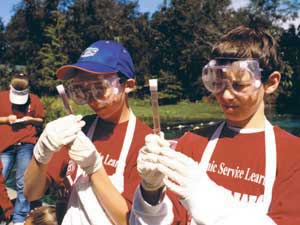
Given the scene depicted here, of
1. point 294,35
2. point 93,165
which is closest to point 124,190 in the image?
point 93,165

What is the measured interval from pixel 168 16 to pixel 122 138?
49.7 metres

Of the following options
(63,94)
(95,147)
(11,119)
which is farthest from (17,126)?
(63,94)

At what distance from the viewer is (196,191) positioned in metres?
1.73

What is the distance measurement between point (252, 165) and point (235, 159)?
0.27 feet

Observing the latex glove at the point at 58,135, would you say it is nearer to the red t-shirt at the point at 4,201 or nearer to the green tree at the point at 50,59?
the red t-shirt at the point at 4,201

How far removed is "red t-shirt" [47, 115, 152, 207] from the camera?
236 cm

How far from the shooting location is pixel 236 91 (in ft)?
6.66

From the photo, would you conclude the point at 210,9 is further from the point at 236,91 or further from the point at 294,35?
the point at 236,91

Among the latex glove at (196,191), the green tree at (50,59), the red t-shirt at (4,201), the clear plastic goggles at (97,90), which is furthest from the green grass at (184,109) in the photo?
the latex glove at (196,191)

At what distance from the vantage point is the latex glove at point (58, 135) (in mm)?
2184

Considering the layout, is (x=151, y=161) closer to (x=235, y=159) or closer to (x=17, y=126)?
(x=235, y=159)

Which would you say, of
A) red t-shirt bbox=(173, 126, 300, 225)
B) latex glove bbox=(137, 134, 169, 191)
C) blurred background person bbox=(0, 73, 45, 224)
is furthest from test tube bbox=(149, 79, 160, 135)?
blurred background person bbox=(0, 73, 45, 224)

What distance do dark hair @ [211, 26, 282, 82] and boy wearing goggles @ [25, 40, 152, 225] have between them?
0.55 m

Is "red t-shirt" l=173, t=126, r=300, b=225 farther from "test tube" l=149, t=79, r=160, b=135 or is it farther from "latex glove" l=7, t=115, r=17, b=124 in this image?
"latex glove" l=7, t=115, r=17, b=124
